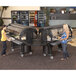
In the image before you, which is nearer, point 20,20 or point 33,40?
point 33,40

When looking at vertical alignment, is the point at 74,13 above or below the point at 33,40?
above

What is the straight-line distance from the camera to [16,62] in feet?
14.3

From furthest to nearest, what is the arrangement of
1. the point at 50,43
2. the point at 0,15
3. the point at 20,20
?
the point at 0,15 < the point at 20,20 < the point at 50,43

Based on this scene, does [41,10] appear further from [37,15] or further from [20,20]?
[20,20]

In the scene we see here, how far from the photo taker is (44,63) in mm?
4273

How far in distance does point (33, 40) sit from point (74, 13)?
8.27 m

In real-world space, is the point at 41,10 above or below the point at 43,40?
above

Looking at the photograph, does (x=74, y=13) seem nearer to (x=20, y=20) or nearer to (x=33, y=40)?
(x=20, y=20)
